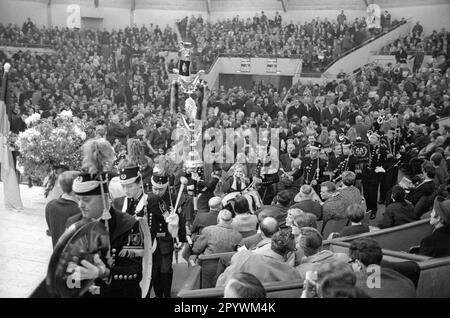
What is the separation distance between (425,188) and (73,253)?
207 inches

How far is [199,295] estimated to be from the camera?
3430 mm

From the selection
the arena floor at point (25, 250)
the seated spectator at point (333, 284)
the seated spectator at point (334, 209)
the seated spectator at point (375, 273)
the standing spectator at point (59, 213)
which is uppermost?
the seated spectator at point (333, 284)

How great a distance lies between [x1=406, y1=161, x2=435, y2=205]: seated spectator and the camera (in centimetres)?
655

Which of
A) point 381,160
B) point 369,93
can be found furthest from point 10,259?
point 369,93

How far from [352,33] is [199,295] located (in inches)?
783

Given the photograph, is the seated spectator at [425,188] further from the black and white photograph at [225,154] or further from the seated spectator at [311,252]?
the seated spectator at [311,252]

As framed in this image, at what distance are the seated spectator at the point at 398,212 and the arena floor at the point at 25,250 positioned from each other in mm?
2676

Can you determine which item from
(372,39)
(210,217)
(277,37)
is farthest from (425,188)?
(277,37)

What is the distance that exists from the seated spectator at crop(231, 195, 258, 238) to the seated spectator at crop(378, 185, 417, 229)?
181 cm

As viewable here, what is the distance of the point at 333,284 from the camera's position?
2422 mm

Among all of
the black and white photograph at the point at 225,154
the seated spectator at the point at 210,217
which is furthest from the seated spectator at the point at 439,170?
the seated spectator at the point at 210,217

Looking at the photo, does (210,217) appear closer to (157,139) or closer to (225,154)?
(225,154)

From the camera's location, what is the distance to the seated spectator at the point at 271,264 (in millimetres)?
3682

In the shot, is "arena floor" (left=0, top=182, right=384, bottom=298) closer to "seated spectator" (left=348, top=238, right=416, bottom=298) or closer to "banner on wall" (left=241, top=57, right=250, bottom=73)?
"seated spectator" (left=348, top=238, right=416, bottom=298)
